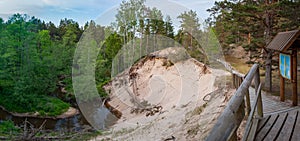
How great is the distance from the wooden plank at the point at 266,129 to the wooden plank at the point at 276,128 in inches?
1.3

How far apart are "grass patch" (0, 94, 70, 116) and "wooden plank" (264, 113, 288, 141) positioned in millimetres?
13092

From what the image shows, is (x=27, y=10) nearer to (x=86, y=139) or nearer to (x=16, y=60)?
(x=16, y=60)

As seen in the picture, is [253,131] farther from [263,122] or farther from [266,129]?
[263,122]

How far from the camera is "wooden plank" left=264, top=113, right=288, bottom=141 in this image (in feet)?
7.29

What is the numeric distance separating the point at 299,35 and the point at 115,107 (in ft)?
37.5

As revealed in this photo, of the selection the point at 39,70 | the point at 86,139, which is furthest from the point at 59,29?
the point at 86,139

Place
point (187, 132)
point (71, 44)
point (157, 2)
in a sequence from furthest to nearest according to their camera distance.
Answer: point (71, 44)
point (157, 2)
point (187, 132)

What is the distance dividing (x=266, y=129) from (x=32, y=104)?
15.7m

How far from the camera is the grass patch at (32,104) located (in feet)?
47.7

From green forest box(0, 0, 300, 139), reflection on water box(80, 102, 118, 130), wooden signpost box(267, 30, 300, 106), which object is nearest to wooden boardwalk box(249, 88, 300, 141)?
wooden signpost box(267, 30, 300, 106)

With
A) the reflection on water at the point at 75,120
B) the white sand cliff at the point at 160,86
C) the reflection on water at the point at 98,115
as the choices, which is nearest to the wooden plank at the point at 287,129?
the white sand cliff at the point at 160,86

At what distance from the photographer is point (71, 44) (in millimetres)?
22484

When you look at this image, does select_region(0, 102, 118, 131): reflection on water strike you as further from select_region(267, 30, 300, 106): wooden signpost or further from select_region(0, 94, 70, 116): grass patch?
select_region(267, 30, 300, 106): wooden signpost

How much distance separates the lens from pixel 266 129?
2.46m
